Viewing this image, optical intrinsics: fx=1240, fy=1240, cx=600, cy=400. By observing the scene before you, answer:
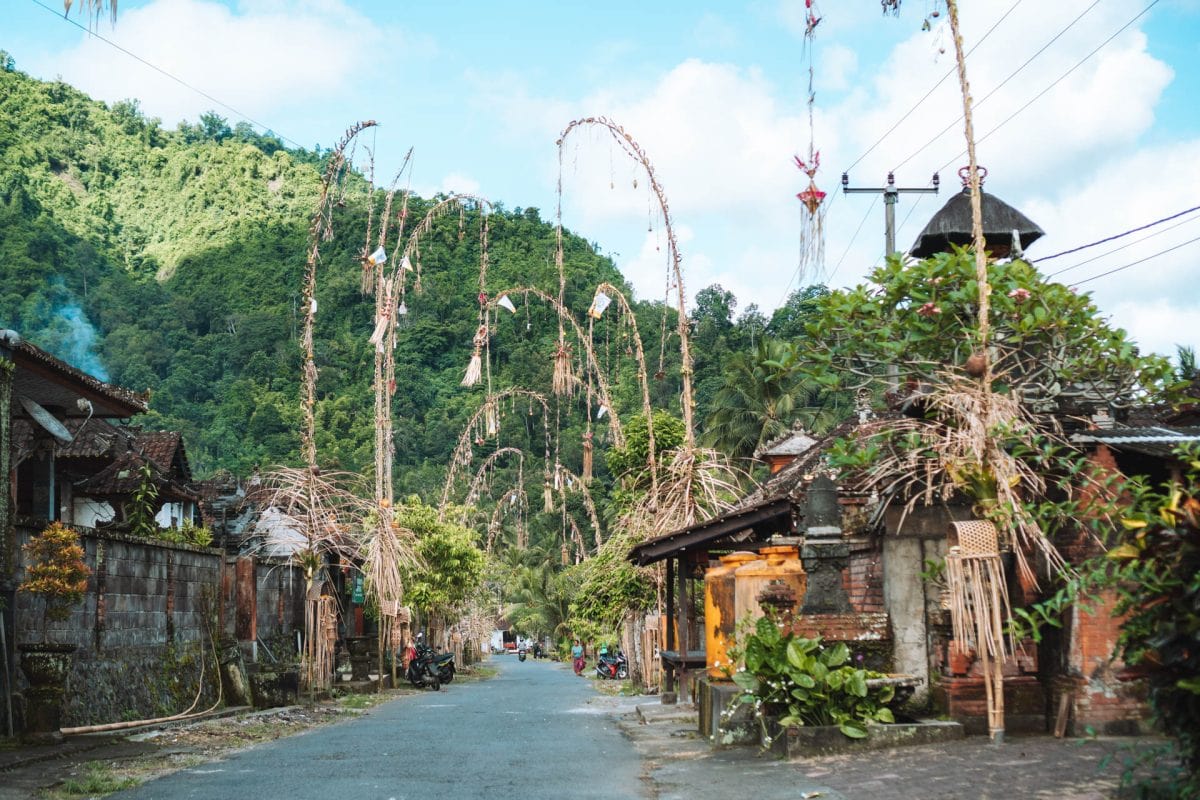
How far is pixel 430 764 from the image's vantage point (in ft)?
40.5

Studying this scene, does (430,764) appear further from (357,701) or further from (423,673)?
(423,673)

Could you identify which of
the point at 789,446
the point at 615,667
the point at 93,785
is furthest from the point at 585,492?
the point at 615,667

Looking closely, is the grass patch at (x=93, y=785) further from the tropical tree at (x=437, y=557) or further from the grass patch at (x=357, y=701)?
A: the tropical tree at (x=437, y=557)

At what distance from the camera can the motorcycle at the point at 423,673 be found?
1266 inches

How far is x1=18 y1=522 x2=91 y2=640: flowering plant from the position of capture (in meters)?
13.9

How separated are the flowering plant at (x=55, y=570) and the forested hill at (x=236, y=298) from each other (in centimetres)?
3087

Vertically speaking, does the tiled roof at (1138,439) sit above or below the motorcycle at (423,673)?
above

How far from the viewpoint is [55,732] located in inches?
529

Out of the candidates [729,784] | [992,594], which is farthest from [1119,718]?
[729,784]

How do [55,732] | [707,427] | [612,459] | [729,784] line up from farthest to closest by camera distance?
[707,427], [612,459], [55,732], [729,784]

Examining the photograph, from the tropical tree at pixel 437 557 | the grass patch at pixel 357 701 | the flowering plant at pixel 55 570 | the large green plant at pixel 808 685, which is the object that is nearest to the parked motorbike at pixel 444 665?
the tropical tree at pixel 437 557

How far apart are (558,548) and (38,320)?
100 feet

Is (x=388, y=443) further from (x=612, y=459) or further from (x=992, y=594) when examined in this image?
(x=992, y=594)

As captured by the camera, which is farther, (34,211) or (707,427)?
(34,211)
